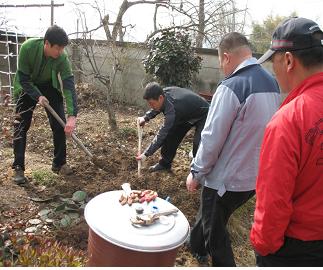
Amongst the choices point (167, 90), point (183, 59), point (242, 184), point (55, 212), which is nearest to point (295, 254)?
point (242, 184)

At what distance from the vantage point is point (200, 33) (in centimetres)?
1048

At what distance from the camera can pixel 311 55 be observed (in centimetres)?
162

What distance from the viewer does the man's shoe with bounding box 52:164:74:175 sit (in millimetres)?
4742

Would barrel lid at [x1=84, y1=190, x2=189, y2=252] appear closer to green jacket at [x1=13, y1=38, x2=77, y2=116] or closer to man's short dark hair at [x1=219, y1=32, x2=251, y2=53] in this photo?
man's short dark hair at [x1=219, y1=32, x2=251, y2=53]

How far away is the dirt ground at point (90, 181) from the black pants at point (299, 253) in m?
1.59

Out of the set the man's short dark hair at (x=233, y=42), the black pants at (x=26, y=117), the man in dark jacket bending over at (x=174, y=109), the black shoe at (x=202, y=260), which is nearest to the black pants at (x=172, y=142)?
the man in dark jacket bending over at (x=174, y=109)

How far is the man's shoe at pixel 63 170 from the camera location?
187 inches

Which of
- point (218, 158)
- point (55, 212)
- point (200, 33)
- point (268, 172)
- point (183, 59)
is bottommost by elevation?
point (55, 212)

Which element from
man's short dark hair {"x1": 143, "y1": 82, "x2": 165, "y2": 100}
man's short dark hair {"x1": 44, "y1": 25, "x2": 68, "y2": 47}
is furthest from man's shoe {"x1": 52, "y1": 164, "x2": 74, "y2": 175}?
man's short dark hair {"x1": 44, "y1": 25, "x2": 68, "y2": 47}

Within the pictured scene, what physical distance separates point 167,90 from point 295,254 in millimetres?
3020

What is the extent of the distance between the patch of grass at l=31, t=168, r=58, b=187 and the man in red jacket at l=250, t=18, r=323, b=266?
3.20 metres

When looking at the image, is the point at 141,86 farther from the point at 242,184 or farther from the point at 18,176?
the point at 242,184

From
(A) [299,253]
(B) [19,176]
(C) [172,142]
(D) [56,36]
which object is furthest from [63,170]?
(A) [299,253]

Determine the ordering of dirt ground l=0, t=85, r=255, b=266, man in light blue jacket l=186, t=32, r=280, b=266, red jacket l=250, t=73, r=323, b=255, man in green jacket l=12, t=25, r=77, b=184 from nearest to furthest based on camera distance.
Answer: red jacket l=250, t=73, r=323, b=255
man in light blue jacket l=186, t=32, r=280, b=266
dirt ground l=0, t=85, r=255, b=266
man in green jacket l=12, t=25, r=77, b=184
